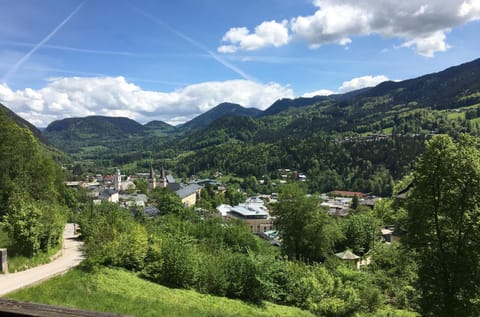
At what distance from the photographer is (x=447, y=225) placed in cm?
1436

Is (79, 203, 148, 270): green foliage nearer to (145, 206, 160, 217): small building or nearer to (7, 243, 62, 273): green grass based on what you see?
(7, 243, 62, 273): green grass

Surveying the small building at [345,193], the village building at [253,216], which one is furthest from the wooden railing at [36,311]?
the small building at [345,193]

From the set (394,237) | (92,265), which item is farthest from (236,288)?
(394,237)

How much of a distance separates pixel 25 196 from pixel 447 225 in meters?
30.5

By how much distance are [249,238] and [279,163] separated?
514 feet

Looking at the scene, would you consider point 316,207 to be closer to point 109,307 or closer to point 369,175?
point 109,307

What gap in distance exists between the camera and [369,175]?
147 meters

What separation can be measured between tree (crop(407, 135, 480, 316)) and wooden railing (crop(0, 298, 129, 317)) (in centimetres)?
1485

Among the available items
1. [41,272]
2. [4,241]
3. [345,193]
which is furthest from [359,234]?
[345,193]

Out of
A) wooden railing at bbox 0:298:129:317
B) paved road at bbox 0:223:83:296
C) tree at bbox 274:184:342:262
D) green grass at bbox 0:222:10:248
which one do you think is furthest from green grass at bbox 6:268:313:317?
tree at bbox 274:184:342:262

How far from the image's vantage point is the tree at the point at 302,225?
31469mm

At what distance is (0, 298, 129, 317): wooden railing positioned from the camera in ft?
7.83

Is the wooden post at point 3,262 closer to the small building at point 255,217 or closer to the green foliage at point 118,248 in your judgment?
the green foliage at point 118,248

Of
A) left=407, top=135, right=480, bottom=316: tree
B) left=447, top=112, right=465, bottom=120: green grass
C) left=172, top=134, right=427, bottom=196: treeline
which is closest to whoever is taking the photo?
left=407, top=135, right=480, bottom=316: tree
